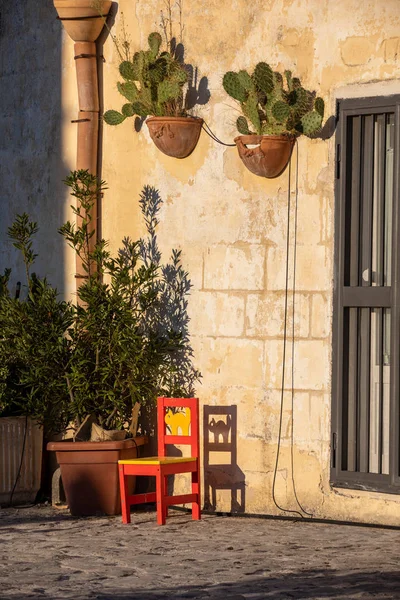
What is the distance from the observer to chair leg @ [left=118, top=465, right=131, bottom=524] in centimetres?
793

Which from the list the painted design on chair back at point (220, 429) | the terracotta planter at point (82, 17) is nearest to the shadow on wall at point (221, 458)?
the painted design on chair back at point (220, 429)

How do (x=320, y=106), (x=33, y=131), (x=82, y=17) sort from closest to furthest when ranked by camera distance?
1. (x=320, y=106)
2. (x=82, y=17)
3. (x=33, y=131)

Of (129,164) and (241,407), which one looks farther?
(129,164)

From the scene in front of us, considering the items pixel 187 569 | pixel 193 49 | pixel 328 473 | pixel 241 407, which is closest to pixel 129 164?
pixel 193 49

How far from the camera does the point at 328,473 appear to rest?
7.98 metres

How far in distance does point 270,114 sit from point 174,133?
0.76 metres

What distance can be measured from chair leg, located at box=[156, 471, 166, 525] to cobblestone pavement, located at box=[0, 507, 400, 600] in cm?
7

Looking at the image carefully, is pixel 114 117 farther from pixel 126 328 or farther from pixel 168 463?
pixel 168 463

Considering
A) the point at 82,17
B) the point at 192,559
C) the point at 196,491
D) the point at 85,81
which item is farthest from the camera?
the point at 85,81

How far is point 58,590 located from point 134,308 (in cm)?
308

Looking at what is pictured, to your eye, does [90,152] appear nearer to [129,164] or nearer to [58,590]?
[129,164]

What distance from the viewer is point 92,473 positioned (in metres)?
8.33

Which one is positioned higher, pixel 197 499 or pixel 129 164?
pixel 129 164

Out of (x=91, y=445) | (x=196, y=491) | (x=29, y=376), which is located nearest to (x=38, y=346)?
(x=29, y=376)
